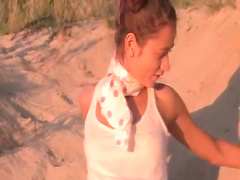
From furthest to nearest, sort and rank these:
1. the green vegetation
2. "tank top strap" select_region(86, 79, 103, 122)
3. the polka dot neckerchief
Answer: the green vegetation
"tank top strap" select_region(86, 79, 103, 122)
the polka dot neckerchief

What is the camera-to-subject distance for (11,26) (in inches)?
186

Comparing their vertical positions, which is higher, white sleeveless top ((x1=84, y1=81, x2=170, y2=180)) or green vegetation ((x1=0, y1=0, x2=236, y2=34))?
white sleeveless top ((x1=84, y1=81, x2=170, y2=180))

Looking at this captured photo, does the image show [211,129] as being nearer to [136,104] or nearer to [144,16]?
[136,104]

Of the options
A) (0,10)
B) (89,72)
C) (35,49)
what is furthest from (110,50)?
(0,10)

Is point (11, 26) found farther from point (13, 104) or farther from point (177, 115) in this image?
point (177, 115)

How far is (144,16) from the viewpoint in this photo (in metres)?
1.96

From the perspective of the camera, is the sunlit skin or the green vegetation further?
the green vegetation

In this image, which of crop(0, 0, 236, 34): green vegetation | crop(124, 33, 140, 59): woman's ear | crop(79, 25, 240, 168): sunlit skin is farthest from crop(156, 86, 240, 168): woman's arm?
crop(0, 0, 236, 34): green vegetation

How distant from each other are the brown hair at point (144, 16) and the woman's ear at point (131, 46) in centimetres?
1

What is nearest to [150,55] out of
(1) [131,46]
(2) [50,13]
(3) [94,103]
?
(1) [131,46]

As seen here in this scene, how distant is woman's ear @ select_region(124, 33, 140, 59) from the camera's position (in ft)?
6.51

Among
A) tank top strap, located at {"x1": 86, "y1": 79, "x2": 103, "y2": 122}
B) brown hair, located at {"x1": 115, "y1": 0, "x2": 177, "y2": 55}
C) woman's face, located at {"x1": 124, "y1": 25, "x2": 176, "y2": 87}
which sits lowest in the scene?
tank top strap, located at {"x1": 86, "y1": 79, "x2": 103, "y2": 122}

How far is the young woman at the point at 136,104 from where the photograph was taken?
198 cm

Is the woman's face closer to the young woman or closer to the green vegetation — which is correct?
the young woman
